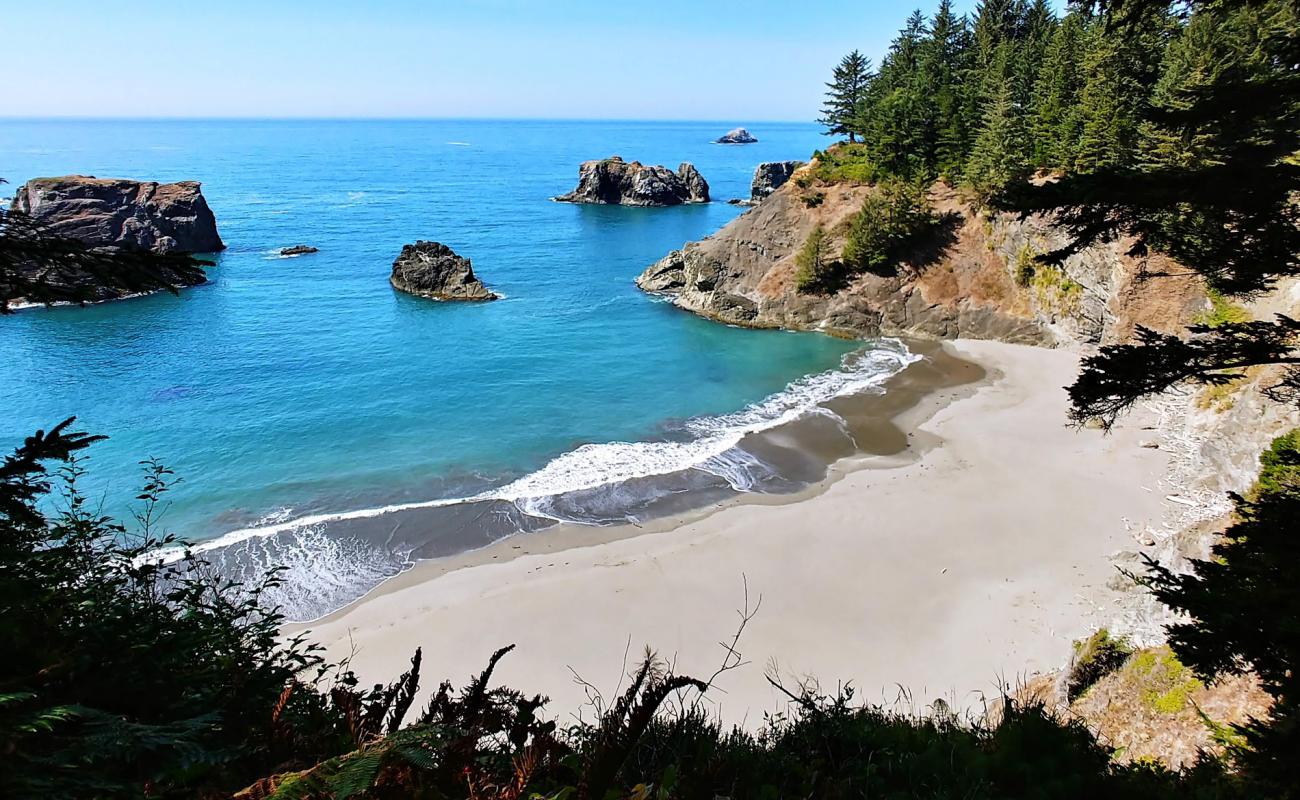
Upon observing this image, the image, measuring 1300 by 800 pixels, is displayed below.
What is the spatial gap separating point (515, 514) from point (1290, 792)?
18.6 m

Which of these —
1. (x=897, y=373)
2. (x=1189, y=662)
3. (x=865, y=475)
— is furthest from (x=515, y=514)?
(x=897, y=373)

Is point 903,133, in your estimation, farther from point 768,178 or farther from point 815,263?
point 768,178

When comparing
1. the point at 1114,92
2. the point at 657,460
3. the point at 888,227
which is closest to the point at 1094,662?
the point at 657,460

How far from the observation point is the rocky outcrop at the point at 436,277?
49031 mm

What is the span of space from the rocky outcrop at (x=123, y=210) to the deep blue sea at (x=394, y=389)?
4760 millimetres

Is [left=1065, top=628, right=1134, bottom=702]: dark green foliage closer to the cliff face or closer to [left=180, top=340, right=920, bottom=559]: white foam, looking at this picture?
[left=180, top=340, right=920, bottom=559]: white foam

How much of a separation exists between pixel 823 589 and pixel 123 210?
215ft

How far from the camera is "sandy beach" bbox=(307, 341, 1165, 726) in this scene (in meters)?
14.5

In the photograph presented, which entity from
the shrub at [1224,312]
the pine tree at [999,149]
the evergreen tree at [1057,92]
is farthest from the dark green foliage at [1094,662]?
the evergreen tree at [1057,92]

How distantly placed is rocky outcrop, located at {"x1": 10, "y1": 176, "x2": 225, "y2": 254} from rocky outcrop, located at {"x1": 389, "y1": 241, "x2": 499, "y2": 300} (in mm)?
17809

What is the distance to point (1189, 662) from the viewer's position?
19.3ft

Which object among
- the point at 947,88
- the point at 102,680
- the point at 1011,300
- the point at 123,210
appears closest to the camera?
the point at 102,680

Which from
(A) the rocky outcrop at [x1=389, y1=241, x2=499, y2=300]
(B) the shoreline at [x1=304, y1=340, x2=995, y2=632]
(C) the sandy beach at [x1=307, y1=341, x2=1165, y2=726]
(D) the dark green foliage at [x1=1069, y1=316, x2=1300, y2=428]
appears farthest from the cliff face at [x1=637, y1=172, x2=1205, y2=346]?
(D) the dark green foliage at [x1=1069, y1=316, x2=1300, y2=428]

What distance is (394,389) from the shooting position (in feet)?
105
